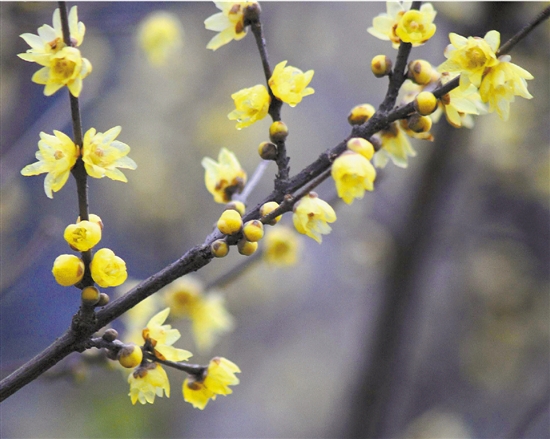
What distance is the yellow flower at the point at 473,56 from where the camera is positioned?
32.4 inches

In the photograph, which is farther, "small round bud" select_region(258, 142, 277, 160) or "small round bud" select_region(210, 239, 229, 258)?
"small round bud" select_region(258, 142, 277, 160)

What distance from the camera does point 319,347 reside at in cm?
497

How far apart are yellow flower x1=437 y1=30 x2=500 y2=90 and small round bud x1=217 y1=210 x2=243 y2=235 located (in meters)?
0.38

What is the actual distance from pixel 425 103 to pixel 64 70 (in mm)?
511

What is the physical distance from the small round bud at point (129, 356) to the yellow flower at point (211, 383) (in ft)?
0.44

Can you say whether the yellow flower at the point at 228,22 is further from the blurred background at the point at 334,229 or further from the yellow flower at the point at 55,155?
the blurred background at the point at 334,229

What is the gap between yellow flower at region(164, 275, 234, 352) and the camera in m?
1.62

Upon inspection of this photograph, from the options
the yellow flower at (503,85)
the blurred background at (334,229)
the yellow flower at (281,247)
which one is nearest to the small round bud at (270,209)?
the yellow flower at (503,85)

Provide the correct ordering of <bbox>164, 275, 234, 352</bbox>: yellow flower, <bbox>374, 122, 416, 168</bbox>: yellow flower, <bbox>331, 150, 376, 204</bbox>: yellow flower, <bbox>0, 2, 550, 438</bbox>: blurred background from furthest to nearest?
<bbox>0, 2, 550, 438</bbox>: blurred background, <bbox>164, 275, 234, 352</bbox>: yellow flower, <bbox>374, 122, 416, 168</bbox>: yellow flower, <bbox>331, 150, 376, 204</bbox>: yellow flower

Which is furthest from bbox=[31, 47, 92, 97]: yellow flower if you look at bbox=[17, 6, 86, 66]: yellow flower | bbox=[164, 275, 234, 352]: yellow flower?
bbox=[164, 275, 234, 352]: yellow flower

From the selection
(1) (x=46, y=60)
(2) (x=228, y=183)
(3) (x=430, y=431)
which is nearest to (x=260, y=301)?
(3) (x=430, y=431)

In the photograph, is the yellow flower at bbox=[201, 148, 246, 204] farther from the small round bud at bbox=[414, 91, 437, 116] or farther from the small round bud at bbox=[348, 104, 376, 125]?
the small round bud at bbox=[414, 91, 437, 116]

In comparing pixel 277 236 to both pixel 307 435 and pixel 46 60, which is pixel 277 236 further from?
pixel 307 435

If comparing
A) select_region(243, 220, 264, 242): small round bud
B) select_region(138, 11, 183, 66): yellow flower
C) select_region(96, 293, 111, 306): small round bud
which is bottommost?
select_region(96, 293, 111, 306): small round bud
